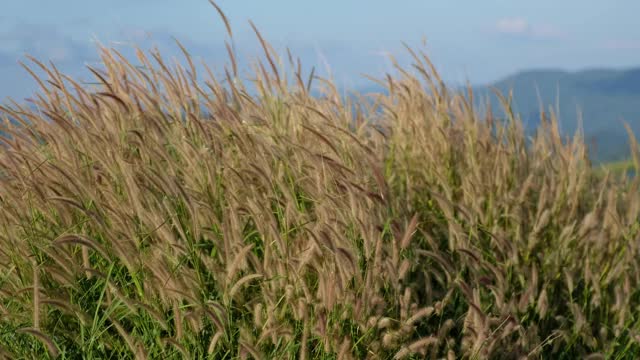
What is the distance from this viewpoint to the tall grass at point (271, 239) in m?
2.41

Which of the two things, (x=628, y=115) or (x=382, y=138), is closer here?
(x=382, y=138)

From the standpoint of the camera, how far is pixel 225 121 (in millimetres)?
3254

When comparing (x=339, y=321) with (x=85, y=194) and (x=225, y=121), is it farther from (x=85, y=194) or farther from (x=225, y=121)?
(x=225, y=121)

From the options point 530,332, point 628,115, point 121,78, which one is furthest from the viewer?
point 628,115

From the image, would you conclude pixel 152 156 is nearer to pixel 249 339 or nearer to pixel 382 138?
pixel 249 339

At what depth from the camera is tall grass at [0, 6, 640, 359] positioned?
2.41 m

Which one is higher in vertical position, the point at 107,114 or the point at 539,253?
the point at 107,114

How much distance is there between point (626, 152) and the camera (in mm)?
4660

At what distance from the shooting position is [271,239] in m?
2.60

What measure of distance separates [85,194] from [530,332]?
1.71 meters

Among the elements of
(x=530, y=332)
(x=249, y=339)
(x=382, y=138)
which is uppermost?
(x=382, y=138)

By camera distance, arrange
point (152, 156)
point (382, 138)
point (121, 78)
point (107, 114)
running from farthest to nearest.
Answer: point (382, 138) → point (121, 78) → point (107, 114) → point (152, 156)

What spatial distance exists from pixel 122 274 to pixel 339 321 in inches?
31.4

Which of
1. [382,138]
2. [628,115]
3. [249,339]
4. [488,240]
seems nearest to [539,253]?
[488,240]
